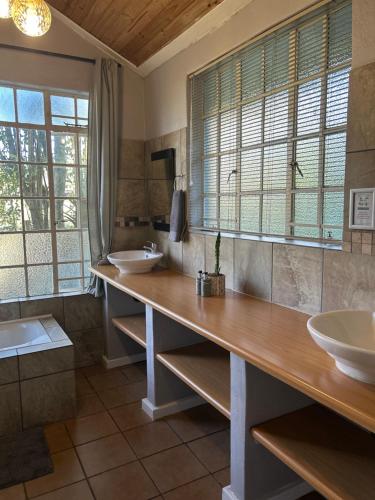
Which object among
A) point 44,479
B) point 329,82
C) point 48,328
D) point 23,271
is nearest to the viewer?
point 329,82

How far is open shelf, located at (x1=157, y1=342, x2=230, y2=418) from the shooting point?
1810mm

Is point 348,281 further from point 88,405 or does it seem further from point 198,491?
point 88,405

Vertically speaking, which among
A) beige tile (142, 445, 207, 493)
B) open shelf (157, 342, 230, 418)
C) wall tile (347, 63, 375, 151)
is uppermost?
wall tile (347, 63, 375, 151)

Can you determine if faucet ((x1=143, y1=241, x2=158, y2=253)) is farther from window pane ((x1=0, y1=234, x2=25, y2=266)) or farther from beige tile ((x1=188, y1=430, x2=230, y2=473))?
beige tile ((x1=188, y1=430, x2=230, y2=473))

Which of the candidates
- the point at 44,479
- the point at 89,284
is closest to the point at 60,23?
the point at 89,284

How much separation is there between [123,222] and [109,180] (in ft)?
1.30

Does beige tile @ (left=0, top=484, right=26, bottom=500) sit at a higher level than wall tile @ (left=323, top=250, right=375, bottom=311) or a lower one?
lower

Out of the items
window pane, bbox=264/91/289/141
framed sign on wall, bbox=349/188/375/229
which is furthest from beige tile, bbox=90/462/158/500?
window pane, bbox=264/91/289/141

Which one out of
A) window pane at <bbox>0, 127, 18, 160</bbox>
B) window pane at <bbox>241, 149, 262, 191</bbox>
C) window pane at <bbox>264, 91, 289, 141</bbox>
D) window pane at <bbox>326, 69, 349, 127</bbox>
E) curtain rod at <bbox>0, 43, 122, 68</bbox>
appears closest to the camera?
window pane at <bbox>326, 69, 349, 127</bbox>

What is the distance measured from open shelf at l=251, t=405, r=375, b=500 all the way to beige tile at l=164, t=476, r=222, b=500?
50 centimetres

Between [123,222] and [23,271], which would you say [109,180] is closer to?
[123,222]

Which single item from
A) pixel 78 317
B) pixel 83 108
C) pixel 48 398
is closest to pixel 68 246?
pixel 78 317

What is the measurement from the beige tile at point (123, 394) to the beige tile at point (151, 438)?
1.13 feet

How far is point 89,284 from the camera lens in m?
3.23
